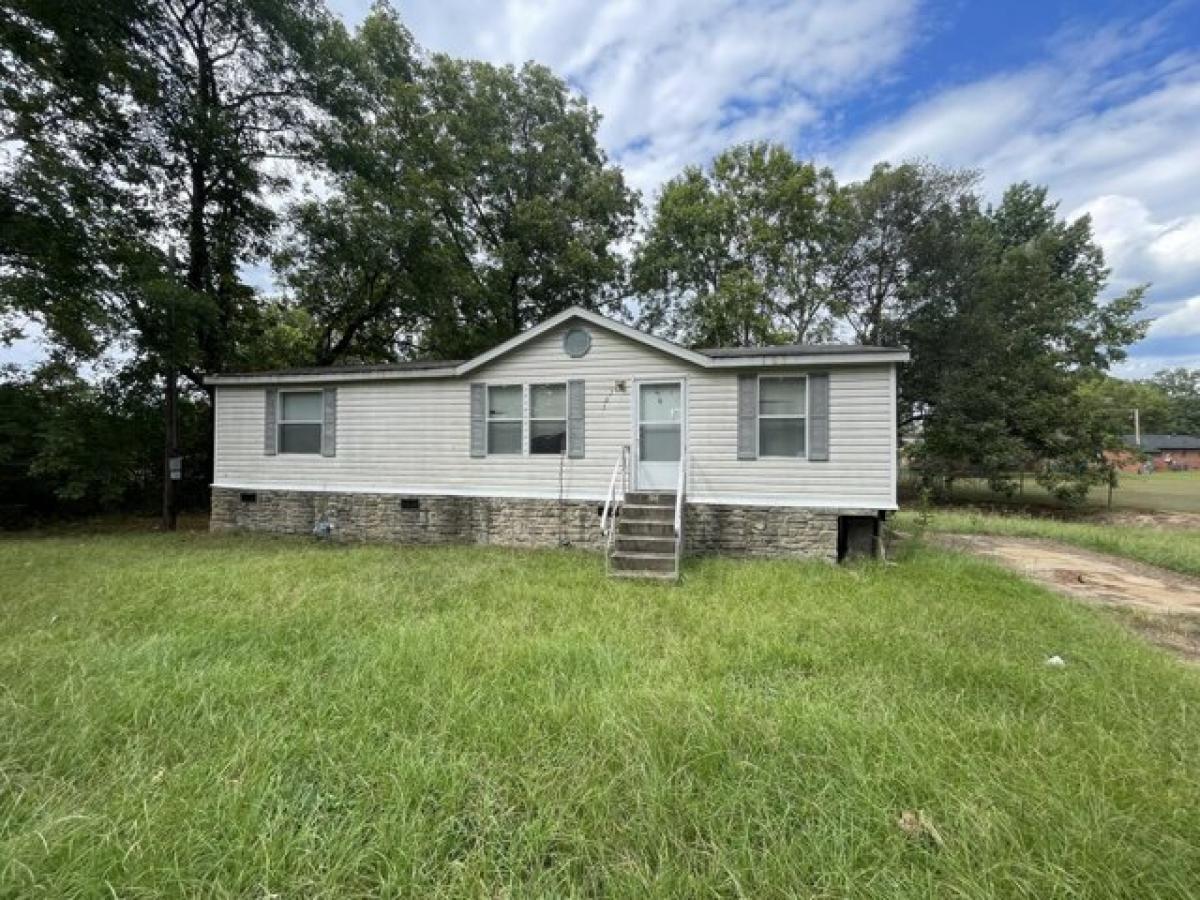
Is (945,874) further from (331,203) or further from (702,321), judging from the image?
(702,321)

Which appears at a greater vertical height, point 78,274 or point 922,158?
point 922,158

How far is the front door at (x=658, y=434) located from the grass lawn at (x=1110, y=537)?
7162mm

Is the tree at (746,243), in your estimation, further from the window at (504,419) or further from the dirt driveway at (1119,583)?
the window at (504,419)

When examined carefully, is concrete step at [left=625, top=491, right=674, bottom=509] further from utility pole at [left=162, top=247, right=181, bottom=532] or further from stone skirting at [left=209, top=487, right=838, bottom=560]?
utility pole at [left=162, top=247, right=181, bottom=532]

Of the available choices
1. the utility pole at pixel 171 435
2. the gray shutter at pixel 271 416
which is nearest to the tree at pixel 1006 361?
the gray shutter at pixel 271 416

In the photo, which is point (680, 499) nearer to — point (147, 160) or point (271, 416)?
point (271, 416)

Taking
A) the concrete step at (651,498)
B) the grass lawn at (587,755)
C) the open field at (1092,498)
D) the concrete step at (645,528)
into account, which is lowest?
the open field at (1092,498)

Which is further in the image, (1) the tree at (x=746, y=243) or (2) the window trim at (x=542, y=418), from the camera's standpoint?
(1) the tree at (x=746, y=243)

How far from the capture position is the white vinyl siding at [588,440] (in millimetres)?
7566

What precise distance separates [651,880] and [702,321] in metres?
18.8

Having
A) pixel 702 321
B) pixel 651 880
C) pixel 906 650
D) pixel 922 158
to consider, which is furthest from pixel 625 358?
pixel 922 158

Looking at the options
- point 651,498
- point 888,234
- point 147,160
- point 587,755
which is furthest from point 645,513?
point 888,234

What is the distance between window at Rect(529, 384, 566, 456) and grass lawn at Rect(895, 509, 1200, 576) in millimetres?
8677

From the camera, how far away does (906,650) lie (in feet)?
12.8
